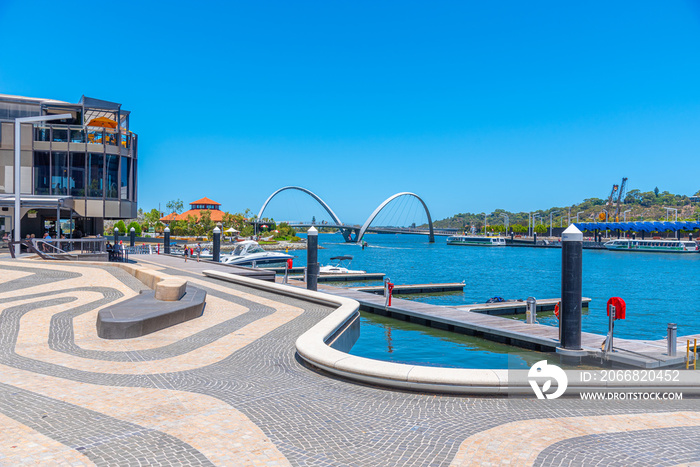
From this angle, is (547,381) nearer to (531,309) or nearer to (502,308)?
(531,309)

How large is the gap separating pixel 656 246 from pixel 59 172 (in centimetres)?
12289

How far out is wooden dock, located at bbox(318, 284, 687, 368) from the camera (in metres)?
12.3

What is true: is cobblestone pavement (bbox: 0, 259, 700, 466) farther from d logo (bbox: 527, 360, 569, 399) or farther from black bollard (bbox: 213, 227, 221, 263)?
black bollard (bbox: 213, 227, 221, 263)

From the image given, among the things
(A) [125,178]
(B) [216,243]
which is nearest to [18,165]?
(A) [125,178]

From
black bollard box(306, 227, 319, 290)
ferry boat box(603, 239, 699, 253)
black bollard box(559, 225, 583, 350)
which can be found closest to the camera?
black bollard box(559, 225, 583, 350)

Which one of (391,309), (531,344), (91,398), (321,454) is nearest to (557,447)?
(321,454)

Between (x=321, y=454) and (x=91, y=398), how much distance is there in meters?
3.89

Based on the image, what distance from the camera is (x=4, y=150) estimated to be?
37.1 meters

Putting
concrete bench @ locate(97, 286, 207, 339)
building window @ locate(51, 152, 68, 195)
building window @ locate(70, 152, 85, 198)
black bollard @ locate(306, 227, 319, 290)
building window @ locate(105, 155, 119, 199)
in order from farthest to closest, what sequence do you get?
building window @ locate(105, 155, 119, 199) < building window @ locate(70, 152, 85, 198) < building window @ locate(51, 152, 68, 195) < black bollard @ locate(306, 227, 319, 290) < concrete bench @ locate(97, 286, 207, 339)

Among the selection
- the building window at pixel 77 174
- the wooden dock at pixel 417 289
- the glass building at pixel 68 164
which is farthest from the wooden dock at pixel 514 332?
the building window at pixel 77 174

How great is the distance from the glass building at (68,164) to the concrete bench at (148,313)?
Answer: 2329 centimetres

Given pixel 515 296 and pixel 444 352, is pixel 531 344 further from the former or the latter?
pixel 515 296

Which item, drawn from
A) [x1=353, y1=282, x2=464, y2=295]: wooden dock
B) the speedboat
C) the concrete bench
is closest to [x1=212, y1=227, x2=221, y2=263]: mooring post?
the speedboat

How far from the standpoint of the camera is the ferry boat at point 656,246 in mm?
116562
